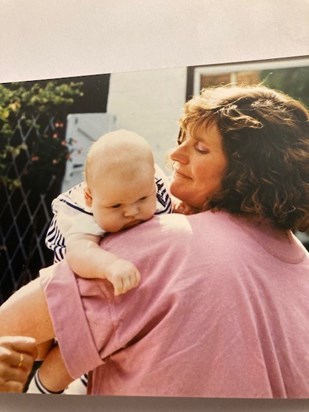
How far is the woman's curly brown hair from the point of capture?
5.04 ft

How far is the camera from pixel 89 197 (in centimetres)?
162

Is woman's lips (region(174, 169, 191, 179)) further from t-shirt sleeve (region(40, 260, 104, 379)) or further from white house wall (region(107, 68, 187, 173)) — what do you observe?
t-shirt sleeve (region(40, 260, 104, 379))

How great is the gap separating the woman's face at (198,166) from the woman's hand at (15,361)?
549 millimetres

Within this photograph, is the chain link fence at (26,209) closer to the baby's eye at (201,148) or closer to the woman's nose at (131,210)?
the woman's nose at (131,210)

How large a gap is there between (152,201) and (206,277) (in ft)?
0.90

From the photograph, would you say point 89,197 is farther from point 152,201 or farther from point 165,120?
point 165,120

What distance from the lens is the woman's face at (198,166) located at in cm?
159

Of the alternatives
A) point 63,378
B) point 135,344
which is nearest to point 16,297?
point 63,378

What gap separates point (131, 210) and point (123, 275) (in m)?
0.17

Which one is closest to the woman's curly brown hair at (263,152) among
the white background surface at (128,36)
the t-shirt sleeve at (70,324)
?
the white background surface at (128,36)

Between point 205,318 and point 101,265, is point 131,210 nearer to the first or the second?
point 101,265

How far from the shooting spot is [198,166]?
1.62m

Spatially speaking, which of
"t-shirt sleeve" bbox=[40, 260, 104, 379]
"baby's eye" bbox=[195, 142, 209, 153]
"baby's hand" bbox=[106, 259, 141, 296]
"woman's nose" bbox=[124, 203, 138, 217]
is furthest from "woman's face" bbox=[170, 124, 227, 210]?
"t-shirt sleeve" bbox=[40, 260, 104, 379]

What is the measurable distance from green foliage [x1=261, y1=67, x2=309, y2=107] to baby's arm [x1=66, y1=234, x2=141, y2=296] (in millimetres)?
624
